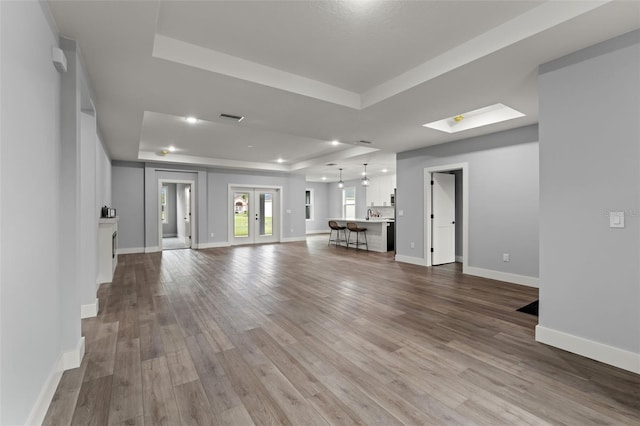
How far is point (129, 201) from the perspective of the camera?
8047mm

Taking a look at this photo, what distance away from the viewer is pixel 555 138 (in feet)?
8.43

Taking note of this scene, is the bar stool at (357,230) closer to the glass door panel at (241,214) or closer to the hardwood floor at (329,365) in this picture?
the glass door panel at (241,214)

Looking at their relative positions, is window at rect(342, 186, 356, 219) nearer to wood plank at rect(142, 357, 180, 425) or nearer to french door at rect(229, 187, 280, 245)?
french door at rect(229, 187, 280, 245)

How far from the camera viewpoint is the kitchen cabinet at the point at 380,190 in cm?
1095

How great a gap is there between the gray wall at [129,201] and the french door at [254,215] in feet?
8.16

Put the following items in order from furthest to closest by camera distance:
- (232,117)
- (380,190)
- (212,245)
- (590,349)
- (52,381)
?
(380,190)
(212,245)
(232,117)
(590,349)
(52,381)

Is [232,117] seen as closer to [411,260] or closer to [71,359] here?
[71,359]

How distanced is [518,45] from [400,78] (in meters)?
1.16

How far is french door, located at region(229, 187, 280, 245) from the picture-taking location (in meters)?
9.74

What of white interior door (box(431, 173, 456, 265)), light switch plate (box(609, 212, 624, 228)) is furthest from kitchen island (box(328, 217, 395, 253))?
light switch plate (box(609, 212, 624, 228))

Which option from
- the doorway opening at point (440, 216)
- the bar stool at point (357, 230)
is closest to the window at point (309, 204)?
the bar stool at point (357, 230)

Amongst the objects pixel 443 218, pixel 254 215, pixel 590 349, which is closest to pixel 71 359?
pixel 590 349

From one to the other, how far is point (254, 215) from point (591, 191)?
894cm

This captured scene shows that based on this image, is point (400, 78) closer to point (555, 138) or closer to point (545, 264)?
point (555, 138)
